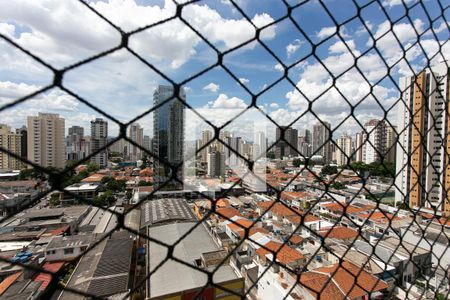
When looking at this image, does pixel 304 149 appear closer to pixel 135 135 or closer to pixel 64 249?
pixel 135 135

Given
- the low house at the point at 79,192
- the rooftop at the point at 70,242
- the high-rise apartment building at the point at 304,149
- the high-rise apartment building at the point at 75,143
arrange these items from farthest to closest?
the rooftop at the point at 70,242 < the high-rise apartment building at the point at 75,143 < the high-rise apartment building at the point at 304,149 < the low house at the point at 79,192

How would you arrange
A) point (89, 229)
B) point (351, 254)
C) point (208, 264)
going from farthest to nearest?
point (89, 229) → point (351, 254) → point (208, 264)

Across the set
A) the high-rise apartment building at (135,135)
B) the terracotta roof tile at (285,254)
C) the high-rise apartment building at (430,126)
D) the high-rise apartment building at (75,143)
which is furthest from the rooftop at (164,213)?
the high-rise apartment building at (135,135)

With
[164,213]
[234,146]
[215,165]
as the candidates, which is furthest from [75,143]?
[215,165]

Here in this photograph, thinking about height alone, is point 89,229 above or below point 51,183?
below

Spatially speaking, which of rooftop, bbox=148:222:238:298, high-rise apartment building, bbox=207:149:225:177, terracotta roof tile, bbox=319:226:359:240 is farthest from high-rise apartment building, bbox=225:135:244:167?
high-rise apartment building, bbox=207:149:225:177

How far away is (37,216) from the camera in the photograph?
6.91 m

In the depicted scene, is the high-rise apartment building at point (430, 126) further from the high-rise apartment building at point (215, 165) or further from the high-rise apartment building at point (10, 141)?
the high-rise apartment building at point (215, 165)

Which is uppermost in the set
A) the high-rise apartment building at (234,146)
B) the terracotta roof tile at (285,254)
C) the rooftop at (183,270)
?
the high-rise apartment building at (234,146)

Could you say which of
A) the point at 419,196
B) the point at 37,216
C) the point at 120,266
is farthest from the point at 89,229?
the point at 419,196

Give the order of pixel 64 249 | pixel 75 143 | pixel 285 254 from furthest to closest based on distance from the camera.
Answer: pixel 64 249 < pixel 285 254 < pixel 75 143

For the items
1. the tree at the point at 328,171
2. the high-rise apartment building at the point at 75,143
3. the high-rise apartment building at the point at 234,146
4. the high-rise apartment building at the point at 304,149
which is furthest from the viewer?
the tree at the point at 328,171

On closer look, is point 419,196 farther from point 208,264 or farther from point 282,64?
point 282,64

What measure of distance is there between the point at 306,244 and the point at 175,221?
2644 mm
